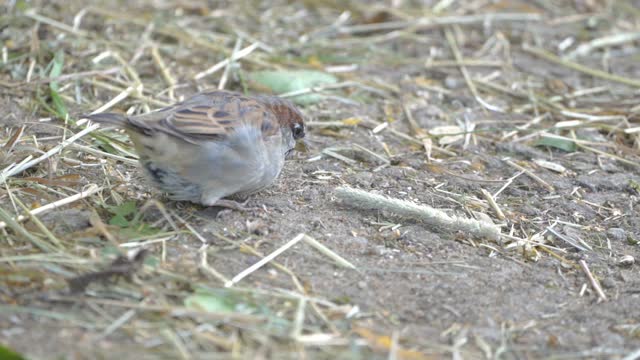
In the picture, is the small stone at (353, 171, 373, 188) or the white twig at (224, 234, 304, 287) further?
the small stone at (353, 171, 373, 188)

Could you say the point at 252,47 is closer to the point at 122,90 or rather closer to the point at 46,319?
the point at 122,90

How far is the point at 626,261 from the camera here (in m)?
4.54

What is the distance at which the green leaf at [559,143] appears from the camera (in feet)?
19.4

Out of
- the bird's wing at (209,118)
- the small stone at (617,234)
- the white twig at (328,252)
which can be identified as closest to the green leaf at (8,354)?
the bird's wing at (209,118)

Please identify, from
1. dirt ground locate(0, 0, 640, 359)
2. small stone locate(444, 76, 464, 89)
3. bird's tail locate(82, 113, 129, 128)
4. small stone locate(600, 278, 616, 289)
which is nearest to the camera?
dirt ground locate(0, 0, 640, 359)

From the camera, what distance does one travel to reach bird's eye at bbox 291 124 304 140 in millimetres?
5052

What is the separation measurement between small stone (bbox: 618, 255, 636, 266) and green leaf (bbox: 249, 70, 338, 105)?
2605mm

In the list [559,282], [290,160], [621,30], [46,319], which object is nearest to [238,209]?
[290,160]

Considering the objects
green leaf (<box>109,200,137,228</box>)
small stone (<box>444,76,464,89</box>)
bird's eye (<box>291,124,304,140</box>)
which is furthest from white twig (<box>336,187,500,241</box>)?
small stone (<box>444,76,464,89</box>)

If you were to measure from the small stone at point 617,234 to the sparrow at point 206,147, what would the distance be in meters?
1.91

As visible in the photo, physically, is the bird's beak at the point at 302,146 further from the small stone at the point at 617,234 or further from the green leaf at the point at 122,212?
the small stone at the point at 617,234

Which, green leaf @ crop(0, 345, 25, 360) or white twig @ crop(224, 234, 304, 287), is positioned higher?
green leaf @ crop(0, 345, 25, 360)

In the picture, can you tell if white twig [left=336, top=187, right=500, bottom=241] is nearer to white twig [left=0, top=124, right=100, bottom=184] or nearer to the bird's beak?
the bird's beak

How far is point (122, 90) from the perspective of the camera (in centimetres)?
598
